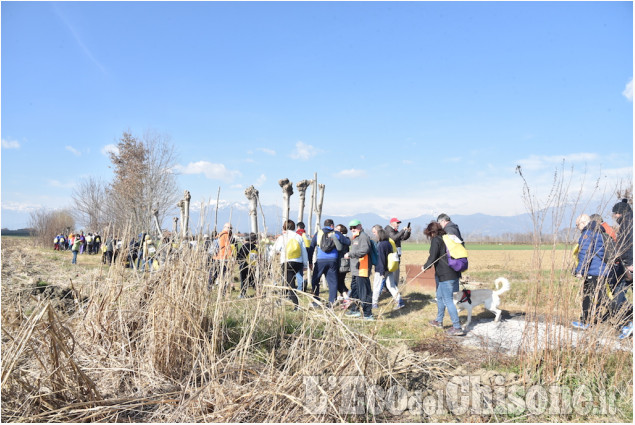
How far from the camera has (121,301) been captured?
13.9 feet

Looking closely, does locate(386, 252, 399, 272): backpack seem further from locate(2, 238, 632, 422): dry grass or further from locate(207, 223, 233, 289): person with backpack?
locate(207, 223, 233, 289): person with backpack

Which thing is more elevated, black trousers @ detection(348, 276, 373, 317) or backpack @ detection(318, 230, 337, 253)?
backpack @ detection(318, 230, 337, 253)

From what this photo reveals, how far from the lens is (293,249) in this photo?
719cm

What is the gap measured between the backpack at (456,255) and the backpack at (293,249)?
261cm

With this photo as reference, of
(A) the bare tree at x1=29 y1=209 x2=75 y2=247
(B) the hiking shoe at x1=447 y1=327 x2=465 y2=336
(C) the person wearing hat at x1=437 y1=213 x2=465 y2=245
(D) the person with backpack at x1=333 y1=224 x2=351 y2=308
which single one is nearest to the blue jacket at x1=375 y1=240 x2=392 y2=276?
(D) the person with backpack at x1=333 y1=224 x2=351 y2=308

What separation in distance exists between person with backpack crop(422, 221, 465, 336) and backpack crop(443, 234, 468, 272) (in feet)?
0.15

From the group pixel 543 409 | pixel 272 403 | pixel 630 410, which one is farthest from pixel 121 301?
pixel 630 410

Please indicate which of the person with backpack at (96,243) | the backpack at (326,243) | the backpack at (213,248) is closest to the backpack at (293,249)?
the backpack at (326,243)

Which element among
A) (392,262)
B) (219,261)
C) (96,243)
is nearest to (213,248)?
(219,261)

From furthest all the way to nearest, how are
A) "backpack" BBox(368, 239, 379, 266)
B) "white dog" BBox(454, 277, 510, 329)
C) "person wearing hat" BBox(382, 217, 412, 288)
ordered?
"person wearing hat" BBox(382, 217, 412, 288), "backpack" BBox(368, 239, 379, 266), "white dog" BBox(454, 277, 510, 329)

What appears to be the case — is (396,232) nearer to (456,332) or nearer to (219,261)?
(456,332)

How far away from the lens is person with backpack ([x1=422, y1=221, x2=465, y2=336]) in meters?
5.70

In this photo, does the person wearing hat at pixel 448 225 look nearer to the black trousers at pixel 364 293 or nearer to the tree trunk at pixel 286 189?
the black trousers at pixel 364 293

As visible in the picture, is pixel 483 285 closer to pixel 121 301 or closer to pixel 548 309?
pixel 548 309
